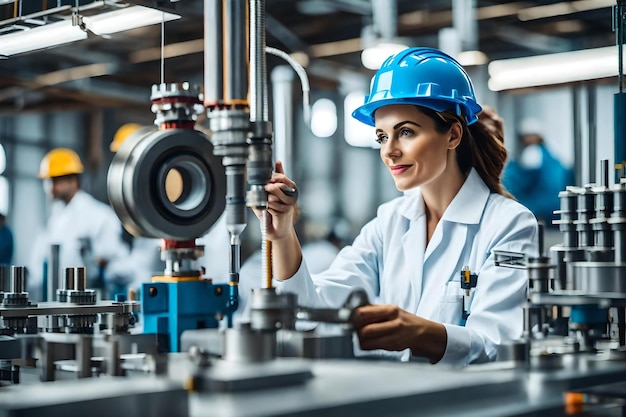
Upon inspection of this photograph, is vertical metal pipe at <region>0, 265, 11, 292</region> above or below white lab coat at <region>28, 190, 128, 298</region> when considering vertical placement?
below

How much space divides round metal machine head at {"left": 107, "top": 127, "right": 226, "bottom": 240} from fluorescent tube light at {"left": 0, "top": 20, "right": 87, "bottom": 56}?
64cm

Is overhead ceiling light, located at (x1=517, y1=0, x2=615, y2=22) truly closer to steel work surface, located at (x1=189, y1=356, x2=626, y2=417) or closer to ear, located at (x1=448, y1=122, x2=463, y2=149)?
ear, located at (x1=448, y1=122, x2=463, y2=149)

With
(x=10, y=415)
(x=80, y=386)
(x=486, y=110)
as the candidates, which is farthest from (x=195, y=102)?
(x=486, y=110)

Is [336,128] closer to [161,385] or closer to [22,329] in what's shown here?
[22,329]

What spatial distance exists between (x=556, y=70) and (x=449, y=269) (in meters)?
1.68

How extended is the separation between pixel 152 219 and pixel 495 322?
37.3 inches

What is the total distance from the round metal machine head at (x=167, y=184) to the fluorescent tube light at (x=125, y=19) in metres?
0.52

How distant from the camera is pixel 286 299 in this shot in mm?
1247

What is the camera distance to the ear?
89.8 inches

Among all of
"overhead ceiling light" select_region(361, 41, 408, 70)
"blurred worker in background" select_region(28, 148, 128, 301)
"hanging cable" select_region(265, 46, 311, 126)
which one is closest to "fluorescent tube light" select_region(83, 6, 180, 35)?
"hanging cable" select_region(265, 46, 311, 126)

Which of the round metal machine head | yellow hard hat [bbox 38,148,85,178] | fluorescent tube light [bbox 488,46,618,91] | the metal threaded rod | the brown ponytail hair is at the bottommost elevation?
the metal threaded rod

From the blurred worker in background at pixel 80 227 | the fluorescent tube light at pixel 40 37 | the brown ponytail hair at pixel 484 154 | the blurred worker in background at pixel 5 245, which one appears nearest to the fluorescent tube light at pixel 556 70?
the brown ponytail hair at pixel 484 154

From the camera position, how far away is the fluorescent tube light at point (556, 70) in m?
3.41

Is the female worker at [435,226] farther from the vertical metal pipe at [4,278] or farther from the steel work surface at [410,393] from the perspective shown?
the vertical metal pipe at [4,278]
